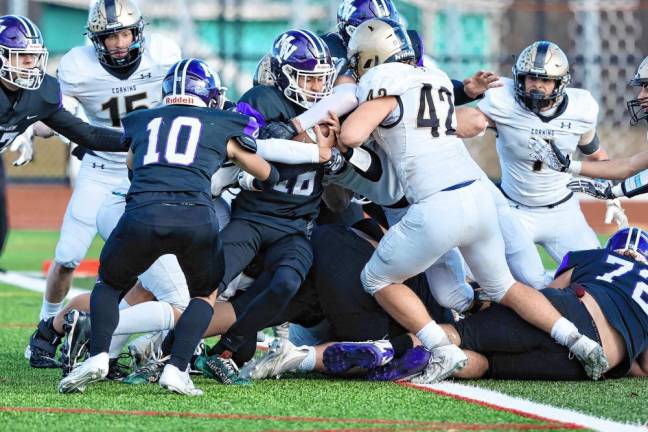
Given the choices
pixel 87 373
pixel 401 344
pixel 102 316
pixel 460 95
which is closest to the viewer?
pixel 87 373

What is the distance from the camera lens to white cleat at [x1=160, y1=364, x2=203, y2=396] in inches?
181

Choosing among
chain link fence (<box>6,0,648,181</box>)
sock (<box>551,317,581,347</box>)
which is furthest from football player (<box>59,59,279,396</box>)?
chain link fence (<box>6,0,648,181</box>)

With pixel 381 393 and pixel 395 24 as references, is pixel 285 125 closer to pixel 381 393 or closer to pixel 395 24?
pixel 395 24

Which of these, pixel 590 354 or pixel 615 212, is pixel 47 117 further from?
pixel 615 212

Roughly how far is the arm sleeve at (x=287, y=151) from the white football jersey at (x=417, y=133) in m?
0.32

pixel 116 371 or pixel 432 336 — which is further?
pixel 116 371

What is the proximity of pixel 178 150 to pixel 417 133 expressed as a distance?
1.07 meters

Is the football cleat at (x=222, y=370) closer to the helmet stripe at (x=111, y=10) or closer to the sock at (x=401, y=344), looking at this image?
the sock at (x=401, y=344)

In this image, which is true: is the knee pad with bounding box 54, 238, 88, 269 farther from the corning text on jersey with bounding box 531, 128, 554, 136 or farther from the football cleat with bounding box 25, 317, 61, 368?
the corning text on jersey with bounding box 531, 128, 554, 136

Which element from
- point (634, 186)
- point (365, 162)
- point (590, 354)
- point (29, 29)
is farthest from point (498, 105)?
point (29, 29)

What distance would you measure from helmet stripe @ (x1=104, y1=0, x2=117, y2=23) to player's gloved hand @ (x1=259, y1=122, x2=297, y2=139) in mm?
1350

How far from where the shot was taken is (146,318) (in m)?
5.12

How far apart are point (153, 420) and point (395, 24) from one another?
226 centimetres

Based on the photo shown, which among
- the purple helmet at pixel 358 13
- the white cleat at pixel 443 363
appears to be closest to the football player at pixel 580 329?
the white cleat at pixel 443 363
